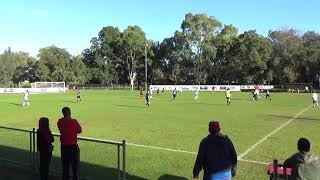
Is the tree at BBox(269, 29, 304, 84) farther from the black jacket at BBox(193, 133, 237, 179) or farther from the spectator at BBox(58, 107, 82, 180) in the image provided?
the black jacket at BBox(193, 133, 237, 179)

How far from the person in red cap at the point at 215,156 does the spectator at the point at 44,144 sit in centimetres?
410

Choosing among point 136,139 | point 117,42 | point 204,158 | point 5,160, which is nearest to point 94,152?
point 5,160

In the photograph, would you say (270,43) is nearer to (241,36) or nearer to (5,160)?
(241,36)

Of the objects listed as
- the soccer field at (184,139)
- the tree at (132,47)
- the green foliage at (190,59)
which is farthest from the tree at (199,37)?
the soccer field at (184,139)

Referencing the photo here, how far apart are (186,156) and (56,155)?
3897mm

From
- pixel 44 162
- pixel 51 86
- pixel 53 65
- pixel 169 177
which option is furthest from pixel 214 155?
pixel 53 65

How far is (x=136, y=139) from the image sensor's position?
58.8 feet

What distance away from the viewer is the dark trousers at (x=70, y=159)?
32.0 feet

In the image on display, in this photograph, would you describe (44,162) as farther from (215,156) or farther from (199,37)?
(199,37)

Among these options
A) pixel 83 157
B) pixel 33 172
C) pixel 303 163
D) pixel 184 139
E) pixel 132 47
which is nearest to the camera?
pixel 303 163

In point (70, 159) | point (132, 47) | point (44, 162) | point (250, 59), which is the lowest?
point (44, 162)

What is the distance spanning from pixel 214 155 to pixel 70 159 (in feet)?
12.5

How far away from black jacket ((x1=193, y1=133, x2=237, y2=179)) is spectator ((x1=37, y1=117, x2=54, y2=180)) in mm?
4106

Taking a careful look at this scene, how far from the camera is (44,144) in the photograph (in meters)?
10.1
